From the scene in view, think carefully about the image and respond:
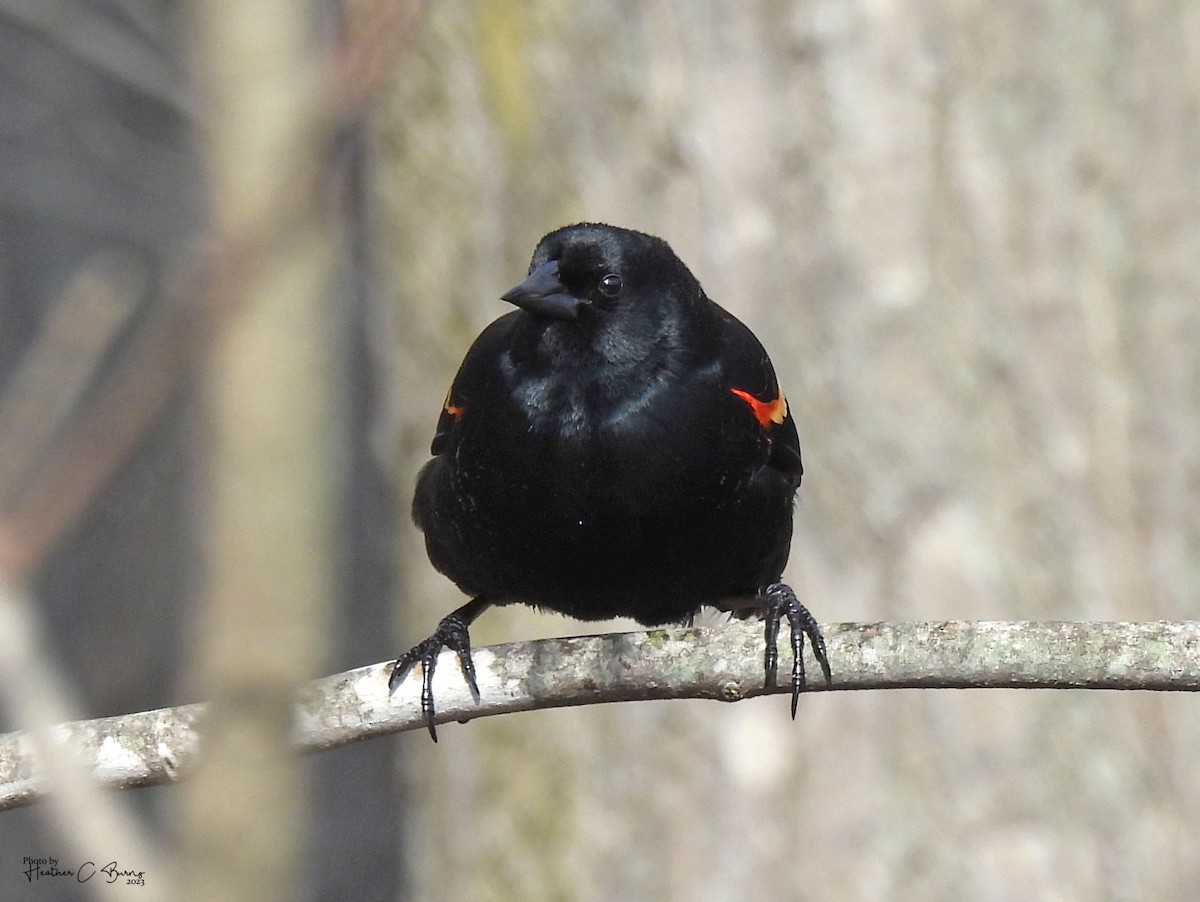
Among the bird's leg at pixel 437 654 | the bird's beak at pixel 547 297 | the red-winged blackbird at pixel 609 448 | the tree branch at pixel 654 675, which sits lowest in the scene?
the tree branch at pixel 654 675

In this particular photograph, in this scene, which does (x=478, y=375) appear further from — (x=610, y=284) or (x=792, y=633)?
(x=792, y=633)

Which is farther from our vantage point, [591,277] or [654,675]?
[591,277]

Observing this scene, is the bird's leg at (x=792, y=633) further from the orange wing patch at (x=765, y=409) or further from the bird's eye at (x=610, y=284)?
the bird's eye at (x=610, y=284)

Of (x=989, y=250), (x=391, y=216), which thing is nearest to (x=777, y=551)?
(x=989, y=250)

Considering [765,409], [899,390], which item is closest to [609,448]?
[765,409]

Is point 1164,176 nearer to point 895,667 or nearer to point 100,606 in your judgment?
point 895,667

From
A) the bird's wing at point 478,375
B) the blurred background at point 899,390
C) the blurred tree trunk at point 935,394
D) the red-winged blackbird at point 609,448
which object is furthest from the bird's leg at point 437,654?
the blurred tree trunk at point 935,394

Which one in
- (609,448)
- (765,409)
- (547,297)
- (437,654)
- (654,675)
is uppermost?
(547,297)

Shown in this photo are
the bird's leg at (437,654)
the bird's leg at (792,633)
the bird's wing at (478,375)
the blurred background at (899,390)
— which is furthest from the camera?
the blurred background at (899,390)
